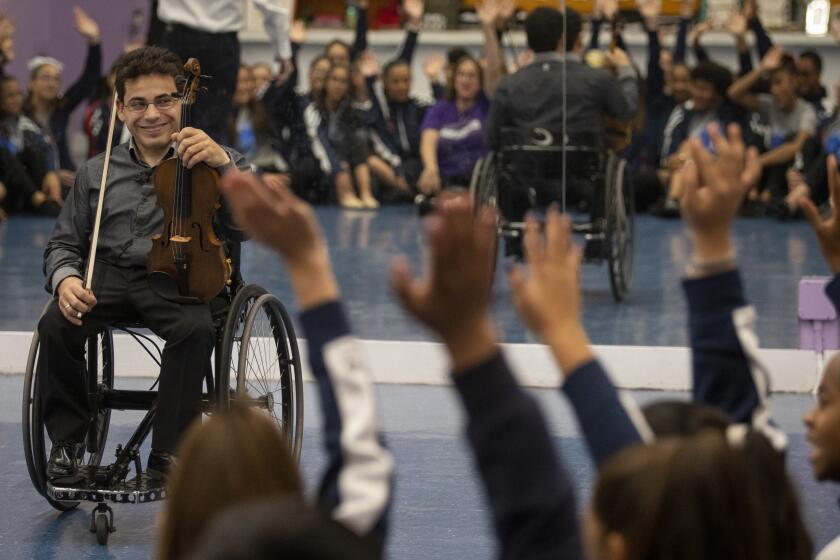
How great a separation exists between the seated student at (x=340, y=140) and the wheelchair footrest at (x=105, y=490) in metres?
6.13

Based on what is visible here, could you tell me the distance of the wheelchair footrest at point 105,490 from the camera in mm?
3121

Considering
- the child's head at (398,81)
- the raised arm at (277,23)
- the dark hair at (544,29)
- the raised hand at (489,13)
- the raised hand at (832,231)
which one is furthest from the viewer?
the child's head at (398,81)

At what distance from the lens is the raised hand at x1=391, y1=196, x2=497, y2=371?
1.17 meters

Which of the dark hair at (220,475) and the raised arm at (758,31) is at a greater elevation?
the dark hair at (220,475)

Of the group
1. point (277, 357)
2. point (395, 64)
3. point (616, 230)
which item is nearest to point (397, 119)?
point (395, 64)

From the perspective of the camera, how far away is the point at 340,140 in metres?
9.48

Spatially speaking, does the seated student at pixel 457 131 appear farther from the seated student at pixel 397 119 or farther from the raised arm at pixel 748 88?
the raised arm at pixel 748 88

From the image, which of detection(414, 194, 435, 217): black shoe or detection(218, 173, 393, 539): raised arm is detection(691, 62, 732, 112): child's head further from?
detection(218, 173, 393, 539): raised arm

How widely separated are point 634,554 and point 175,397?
2.08m

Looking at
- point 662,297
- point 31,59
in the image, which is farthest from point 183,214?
point 31,59

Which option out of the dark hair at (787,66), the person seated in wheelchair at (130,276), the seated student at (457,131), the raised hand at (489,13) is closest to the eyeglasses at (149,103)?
the person seated in wheelchair at (130,276)

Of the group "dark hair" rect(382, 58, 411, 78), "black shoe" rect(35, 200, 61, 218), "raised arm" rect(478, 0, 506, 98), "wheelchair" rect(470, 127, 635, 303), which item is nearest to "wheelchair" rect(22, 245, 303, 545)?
"wheelchair" rect(470, 127, 635, 303)

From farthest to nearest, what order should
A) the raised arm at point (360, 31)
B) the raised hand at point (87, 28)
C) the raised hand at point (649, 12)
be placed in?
the raised arm at point (360, 31), the raised hand at point (87, 28), the raised hand at point (649, 12)

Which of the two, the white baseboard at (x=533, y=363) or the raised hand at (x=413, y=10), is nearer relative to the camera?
the white baseboard at (x=533, y=363)
